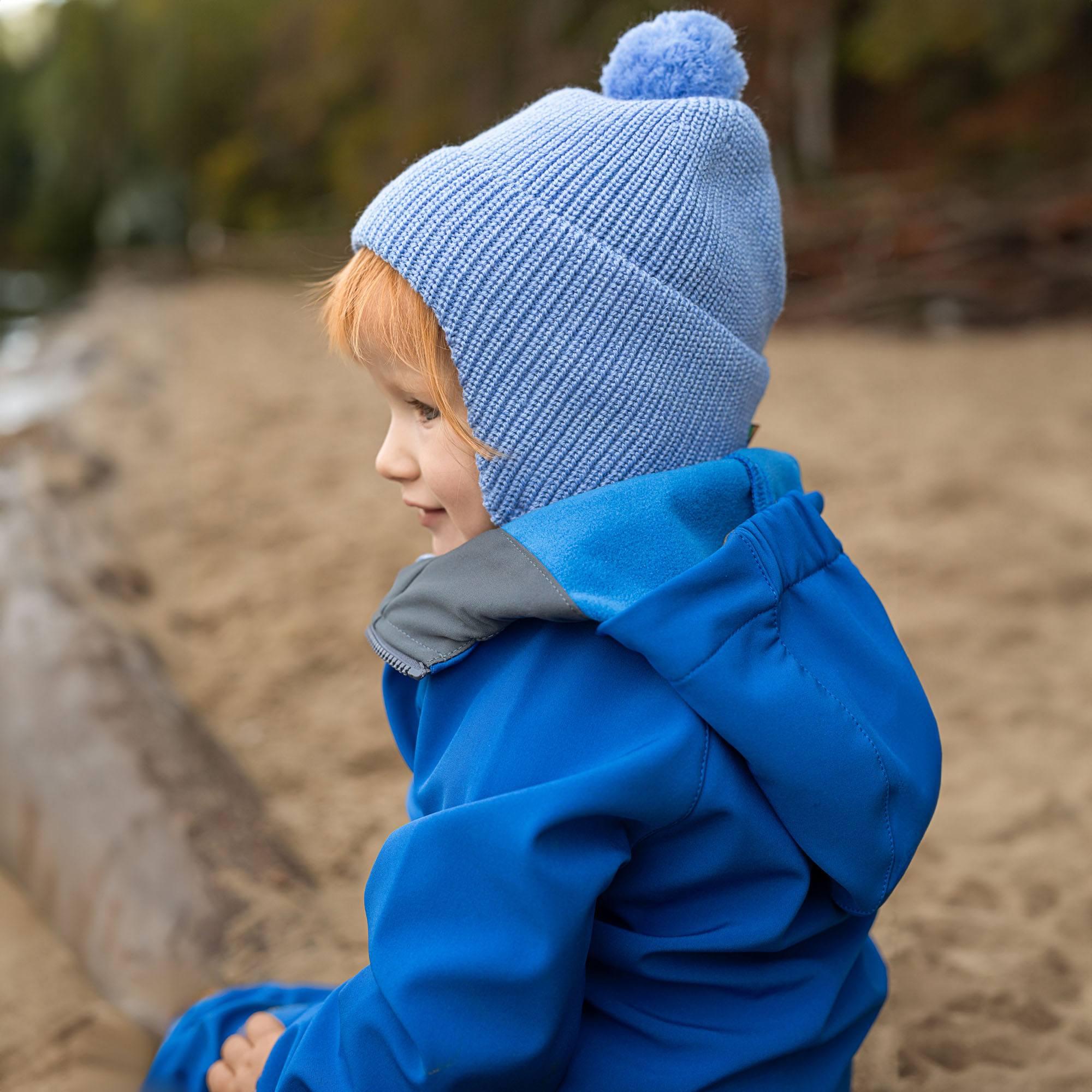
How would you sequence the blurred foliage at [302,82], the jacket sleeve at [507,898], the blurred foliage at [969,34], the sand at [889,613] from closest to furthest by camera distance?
the jacket sleeve at [507,898]
the sand at [889,613]
the blurred foliage at [969,34]
the blurred foliage at [302,82]

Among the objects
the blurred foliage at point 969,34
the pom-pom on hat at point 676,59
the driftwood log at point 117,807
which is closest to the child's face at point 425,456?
the pom-pom on hat at point 676,59

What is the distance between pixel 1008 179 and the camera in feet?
25.8

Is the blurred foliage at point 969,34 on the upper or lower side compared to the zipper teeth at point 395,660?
lower

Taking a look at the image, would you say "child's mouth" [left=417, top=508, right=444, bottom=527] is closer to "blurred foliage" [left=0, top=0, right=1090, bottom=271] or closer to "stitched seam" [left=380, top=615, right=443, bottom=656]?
"stitched seam" [left=380, top=615, right=443, bottom=656]

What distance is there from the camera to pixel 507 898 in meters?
0.87

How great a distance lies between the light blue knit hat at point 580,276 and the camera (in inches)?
40.8

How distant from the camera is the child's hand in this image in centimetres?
117

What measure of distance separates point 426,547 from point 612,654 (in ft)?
8.97

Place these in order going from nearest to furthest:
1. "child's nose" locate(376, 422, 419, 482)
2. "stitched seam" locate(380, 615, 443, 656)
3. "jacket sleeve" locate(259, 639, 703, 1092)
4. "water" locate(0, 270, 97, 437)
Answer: "jacket sleeve" locate(259, 639, 703, 1092) < "stitched seam" locate(380, 615, 443, 656) < "child's nose" locate(376, 422, 419, 482) < "water" locate(0, 270, 97, 437)

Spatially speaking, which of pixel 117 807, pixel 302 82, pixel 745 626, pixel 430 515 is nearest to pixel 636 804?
pixel 745 626

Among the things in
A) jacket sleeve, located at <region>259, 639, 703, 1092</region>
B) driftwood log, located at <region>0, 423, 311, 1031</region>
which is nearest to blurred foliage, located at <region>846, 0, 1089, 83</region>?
driftwood log, located at <region>0, 423, 311, 1031</region>

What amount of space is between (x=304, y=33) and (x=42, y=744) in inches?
564

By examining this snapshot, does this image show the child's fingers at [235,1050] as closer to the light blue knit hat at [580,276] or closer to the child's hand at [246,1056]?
the child's hand at [246,1056]

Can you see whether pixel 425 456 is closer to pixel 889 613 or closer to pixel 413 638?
pixel 413 638
